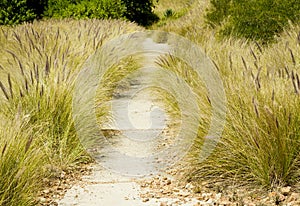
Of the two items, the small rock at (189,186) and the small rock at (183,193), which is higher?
the small rock at (189,186)

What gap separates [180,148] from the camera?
4.47 metres

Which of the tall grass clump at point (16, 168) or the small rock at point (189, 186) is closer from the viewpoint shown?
the tall grass clump at point (16, 168)

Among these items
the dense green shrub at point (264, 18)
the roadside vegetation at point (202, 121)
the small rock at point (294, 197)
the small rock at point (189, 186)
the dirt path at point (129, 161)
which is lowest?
the dirt path at point (129, 161)

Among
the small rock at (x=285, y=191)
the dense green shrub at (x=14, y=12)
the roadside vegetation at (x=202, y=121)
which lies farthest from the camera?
the dense green shrub at (x=14, y=12)

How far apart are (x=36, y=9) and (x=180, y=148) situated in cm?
1153

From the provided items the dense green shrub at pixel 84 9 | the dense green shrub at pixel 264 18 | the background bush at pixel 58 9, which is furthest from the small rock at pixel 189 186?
the dense green shrub at pixel 84 9

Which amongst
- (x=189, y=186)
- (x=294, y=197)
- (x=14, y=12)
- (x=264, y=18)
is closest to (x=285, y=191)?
(x=294, y=197)

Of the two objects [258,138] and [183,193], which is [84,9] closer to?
[183,193]

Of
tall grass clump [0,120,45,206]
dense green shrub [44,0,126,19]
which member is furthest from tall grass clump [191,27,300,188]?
dense green shrub [44,0,126,19]

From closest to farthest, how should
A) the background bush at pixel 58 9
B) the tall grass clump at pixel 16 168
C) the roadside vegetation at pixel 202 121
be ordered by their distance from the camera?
the tall grass clump at pixel 16 168
the roadside vegetation at pixel 202 121
the background bush at pixel 58 9

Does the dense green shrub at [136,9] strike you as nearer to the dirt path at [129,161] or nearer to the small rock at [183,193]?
the dirt path at [129,161]

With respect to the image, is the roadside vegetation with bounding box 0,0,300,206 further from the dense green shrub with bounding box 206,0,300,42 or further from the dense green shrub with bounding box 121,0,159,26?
the dense green shrub with bounding box 121,0,159,26

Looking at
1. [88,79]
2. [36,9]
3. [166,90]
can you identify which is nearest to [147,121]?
[166,90]

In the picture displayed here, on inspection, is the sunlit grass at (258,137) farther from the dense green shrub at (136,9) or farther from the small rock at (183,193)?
the dense green shrub at (136,9)
